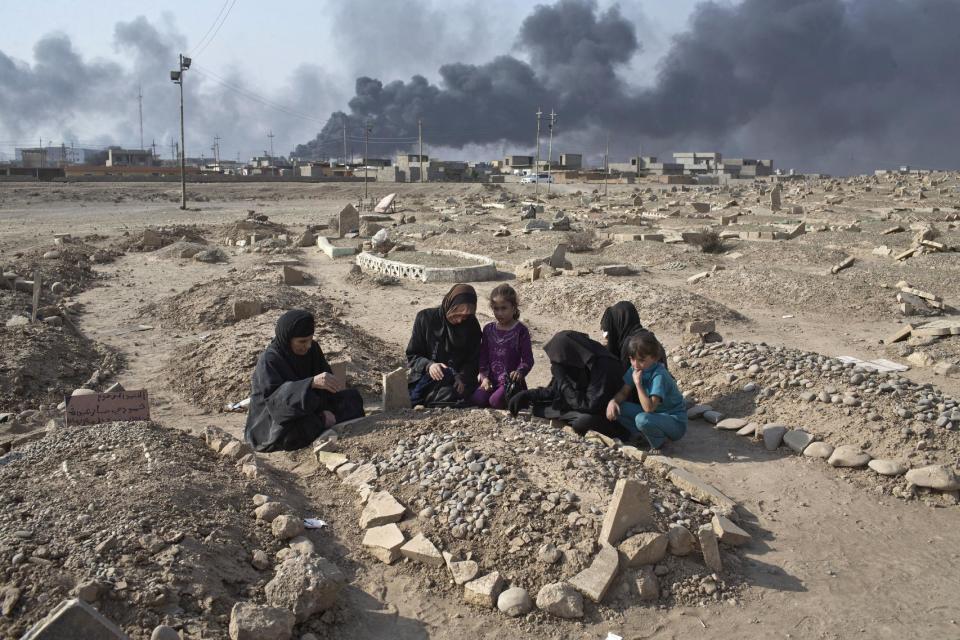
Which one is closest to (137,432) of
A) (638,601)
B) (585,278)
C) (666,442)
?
(638,601)

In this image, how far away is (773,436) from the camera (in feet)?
19.7

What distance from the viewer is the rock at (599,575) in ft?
12.4

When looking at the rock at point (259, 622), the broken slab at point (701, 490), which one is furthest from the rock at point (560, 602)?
the broken slab at point (701, 490)

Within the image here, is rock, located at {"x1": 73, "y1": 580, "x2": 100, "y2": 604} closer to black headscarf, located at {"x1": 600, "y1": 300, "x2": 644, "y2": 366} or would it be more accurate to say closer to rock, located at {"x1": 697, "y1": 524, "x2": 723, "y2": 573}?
rock, located at {"x1": 697, "y1": 524, "x2": 723, "y2": 573}

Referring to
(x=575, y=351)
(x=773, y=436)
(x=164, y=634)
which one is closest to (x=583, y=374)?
(x=575, y=351)

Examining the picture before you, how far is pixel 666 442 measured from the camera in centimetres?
603

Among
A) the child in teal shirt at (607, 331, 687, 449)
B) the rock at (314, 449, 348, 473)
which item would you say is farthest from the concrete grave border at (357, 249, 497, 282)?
the rock at (314, 449, 348, 473)

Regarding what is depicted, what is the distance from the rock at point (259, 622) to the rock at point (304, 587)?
138 millimetres

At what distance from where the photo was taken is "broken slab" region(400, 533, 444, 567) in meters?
4.09

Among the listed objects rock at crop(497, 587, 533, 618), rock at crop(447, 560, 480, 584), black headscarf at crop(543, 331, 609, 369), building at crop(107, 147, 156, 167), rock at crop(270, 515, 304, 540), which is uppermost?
building at crop(107, 147, 156, 167)

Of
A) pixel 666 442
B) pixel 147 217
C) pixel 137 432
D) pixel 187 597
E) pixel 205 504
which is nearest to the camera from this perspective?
pixel 187 597

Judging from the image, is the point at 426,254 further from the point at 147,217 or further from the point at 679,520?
the point at 147,217

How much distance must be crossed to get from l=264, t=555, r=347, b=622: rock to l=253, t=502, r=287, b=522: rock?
679mm

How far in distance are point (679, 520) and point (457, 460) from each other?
1401 millimetres
